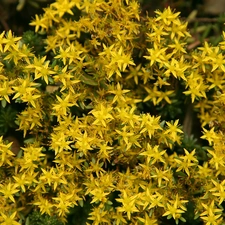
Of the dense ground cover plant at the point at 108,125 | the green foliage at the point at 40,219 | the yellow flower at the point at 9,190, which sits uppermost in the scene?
the dense ground cover plant at the point at 108,125

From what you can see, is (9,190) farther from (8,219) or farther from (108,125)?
(108,125)

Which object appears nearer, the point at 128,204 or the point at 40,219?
the point at 128,204

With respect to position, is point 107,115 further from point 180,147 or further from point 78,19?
point 78,19

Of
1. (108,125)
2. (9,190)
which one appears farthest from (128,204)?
(9,190)

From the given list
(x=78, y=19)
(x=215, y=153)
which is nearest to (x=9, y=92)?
(x=78, y=19)

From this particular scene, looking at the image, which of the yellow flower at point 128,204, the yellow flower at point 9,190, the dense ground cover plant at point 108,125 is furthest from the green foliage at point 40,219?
the yellow flower at point 128,204

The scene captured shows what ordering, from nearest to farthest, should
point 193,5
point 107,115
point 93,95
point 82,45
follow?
1. point 107,115
2. point 93,95
3. point 82,45
4. point 193,5

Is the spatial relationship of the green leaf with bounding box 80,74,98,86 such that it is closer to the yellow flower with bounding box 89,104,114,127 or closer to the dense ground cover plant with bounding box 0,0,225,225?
the dense ground cover plant with bounding box 0,0,225,225

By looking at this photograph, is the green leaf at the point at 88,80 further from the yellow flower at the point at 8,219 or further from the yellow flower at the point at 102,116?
the yellow flower at the point at 8,219
